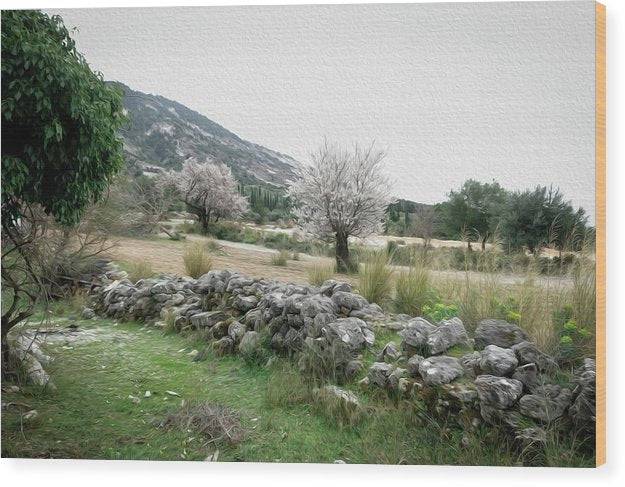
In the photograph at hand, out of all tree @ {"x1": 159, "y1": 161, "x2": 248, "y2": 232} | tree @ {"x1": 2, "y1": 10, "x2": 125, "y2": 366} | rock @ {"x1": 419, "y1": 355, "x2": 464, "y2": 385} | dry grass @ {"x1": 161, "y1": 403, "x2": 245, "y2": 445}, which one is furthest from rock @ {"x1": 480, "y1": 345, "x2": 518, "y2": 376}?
tree @ {"x1": 2, "y1": 10, "x2": 125, "y2": 366}

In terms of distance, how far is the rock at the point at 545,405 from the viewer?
3.54 meters

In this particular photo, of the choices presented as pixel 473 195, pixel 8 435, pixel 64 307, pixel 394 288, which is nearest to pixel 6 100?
pixel 64 307

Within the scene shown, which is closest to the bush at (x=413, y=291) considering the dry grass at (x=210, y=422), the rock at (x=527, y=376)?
the rock at (x=527, y=376)

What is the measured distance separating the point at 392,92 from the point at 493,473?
275 cm

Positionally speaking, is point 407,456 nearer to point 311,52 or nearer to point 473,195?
point 473,195

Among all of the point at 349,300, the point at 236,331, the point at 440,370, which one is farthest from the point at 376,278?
the point at 236,331

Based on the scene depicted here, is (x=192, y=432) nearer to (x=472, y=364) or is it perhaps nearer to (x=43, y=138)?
(x=472, y=364)

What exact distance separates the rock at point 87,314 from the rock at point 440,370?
101 inches

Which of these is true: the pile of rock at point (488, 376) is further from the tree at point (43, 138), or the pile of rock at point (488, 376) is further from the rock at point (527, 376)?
the tree at point (43, 138)

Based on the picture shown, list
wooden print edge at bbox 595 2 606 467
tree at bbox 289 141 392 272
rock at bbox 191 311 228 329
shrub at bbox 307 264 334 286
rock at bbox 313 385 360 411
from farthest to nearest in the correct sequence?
rock at bbox 191 311 228 329 < shrub at bbox 307 264 334 286 < tree at bbox 289 141 392 272 < rock at bbox 313 385 360 411 < wooden print edge at bbox 595 2 606 467

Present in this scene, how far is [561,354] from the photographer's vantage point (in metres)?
3.67

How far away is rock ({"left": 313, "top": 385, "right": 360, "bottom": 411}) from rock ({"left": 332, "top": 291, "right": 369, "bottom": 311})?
0.60 metres

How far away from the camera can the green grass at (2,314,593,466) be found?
3699 millimetres

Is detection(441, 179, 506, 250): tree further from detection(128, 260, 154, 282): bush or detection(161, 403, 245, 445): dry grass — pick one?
detection(128, 260, 154, 282): bush
